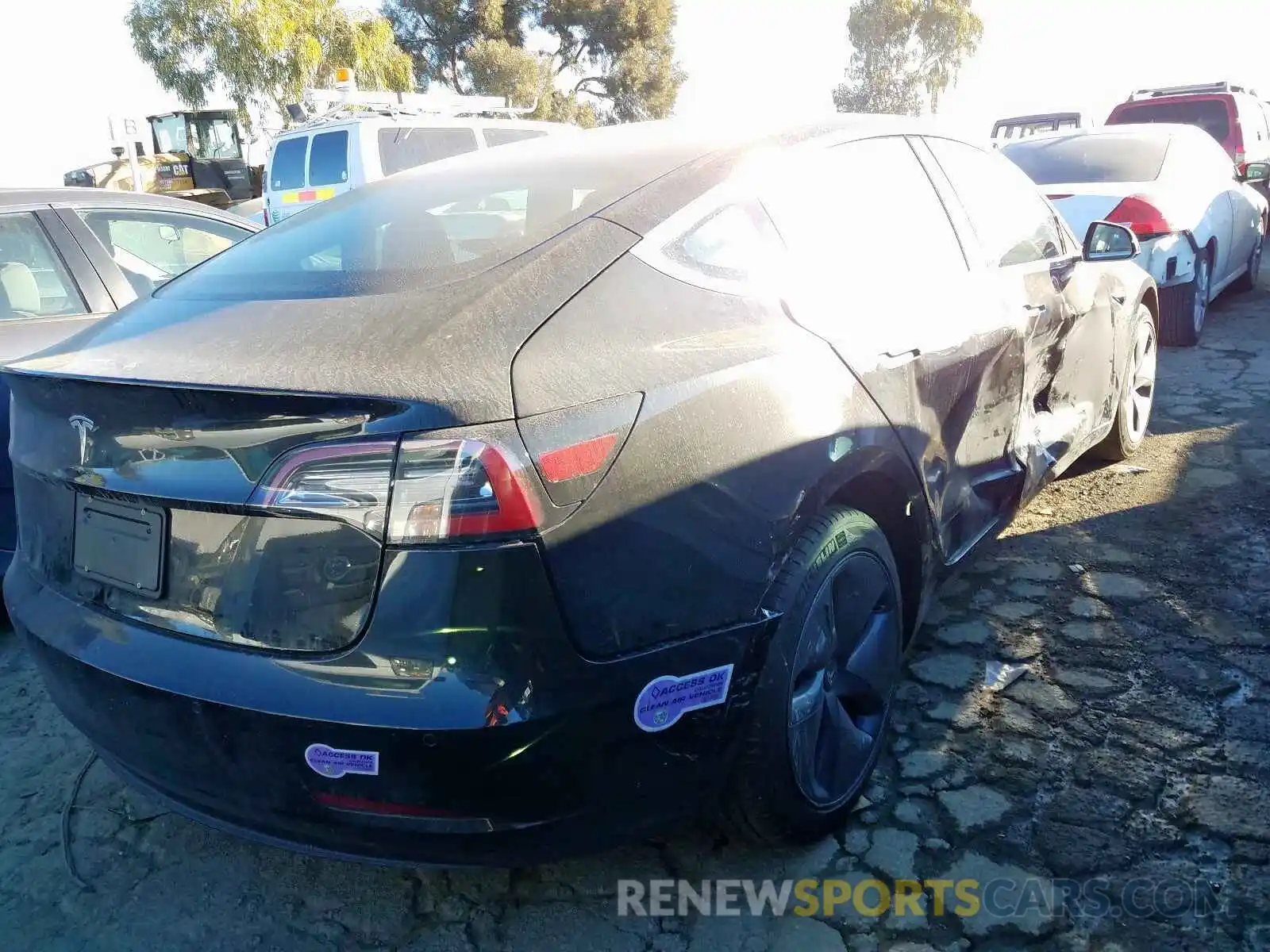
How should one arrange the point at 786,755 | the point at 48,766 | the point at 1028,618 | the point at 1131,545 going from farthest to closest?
the point at 1131,545
the point at 1028,618
the point at 48,766
the point at 786,755

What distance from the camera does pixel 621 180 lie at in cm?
219

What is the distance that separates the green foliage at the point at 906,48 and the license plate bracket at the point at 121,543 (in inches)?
1559

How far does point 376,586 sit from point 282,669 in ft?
0.76

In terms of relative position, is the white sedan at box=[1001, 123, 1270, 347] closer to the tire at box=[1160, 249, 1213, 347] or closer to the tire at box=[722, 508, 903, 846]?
the tire at box=[1160, 249, 1213, 347]

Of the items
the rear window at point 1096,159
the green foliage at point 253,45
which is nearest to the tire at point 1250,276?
the rear window at point 1096,159

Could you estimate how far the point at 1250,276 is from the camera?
27.7ft

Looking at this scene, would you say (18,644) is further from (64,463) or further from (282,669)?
(282,669)

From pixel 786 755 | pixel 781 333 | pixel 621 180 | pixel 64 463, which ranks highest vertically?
pixel 621 180

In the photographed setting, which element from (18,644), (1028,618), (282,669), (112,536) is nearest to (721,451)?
(282,669)

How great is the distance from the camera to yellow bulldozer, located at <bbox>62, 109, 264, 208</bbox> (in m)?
17.9

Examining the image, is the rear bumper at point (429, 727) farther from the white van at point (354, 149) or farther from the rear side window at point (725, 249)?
the white van at point (354, 149)

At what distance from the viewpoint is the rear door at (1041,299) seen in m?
3.02

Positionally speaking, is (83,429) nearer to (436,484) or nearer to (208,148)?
(436,484)

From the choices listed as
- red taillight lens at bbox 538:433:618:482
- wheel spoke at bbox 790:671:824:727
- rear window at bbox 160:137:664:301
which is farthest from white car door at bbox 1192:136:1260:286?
red taillight lens at bbox 538:433:618:482
